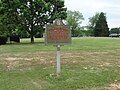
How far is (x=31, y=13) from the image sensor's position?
119 feet

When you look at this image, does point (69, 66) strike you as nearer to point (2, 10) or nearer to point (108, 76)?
point (108, 76)

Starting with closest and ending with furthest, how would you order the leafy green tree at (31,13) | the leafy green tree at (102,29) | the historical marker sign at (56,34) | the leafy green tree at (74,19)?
the historical marker sign at (56,34), the leafy green tree at (31,13), the leafy green tree at (102,29), the leafy green tree at (74,19)

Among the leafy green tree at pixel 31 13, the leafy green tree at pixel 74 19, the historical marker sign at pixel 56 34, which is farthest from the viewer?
the leafy green tree at pixel 74 19

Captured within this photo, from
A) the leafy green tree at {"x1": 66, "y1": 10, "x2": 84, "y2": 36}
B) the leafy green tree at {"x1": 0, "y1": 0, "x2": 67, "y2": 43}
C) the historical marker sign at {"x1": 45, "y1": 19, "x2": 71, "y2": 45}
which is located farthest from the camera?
the leafy green tree at {"x1": 66, "y1": 10, "x2": 84, "y2": 36}

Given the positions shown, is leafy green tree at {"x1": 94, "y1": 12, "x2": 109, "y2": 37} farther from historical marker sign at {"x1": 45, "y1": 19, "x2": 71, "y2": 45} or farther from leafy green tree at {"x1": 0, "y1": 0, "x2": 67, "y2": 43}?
historical marker sign at {"x1": 45, "y1": 19, "x2": 71, "y2": 45}

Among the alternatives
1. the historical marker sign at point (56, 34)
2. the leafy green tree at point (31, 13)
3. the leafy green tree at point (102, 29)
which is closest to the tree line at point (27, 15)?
the leafy green tree at point (31, 13)

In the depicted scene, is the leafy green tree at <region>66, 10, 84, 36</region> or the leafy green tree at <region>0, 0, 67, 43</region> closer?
the leafy green tree at <region>0, 0, 67, 43</region>

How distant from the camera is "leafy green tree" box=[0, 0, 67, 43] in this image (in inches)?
1411

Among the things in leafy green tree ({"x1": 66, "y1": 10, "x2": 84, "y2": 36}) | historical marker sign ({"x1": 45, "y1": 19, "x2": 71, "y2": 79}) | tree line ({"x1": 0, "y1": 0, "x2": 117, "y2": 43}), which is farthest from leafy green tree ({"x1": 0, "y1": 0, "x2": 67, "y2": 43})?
leafy green tree ({"x1": 66, "y1": 10, "x2": 84, "y2": 36})

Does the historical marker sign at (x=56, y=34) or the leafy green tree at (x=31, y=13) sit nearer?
the historical marker sign at (x=56, y=34)

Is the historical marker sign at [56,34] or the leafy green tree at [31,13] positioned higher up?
the leafy green tree at [31,13]

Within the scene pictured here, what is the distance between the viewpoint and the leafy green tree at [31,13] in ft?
118

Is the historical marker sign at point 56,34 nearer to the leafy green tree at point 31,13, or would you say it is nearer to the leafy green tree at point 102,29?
the leafy green tree at point 31,13

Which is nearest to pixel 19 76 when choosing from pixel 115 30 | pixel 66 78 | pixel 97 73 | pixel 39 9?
pixel 66 78
